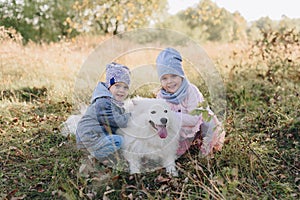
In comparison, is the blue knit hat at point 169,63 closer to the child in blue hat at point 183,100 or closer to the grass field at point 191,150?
the child in blue hat at point 183,100

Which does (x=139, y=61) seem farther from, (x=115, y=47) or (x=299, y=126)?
(x=299, y=126)

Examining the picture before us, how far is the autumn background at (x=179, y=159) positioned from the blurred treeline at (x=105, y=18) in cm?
11

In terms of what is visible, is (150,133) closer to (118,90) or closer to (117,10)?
(118,90)

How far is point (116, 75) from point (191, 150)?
1068 mm

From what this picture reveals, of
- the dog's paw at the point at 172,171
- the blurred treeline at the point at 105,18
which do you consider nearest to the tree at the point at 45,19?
the blurred treeline at the point at 105,18

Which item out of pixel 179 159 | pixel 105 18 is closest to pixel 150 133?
pixel 179 159

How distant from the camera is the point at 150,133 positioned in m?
3.23

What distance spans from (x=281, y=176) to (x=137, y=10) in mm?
6994

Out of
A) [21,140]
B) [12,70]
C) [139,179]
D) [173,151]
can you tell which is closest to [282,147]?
[173,151]

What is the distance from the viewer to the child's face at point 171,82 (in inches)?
142

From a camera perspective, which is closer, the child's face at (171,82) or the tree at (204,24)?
the child's face at (171,82)

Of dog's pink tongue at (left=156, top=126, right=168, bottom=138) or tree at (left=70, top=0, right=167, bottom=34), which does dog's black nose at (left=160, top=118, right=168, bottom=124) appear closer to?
dog's pink tongue at (left=156, top=126, right=168, bottom=138)

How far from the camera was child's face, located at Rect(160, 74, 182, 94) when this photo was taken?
3615mm

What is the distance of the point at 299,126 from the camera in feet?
14.6
